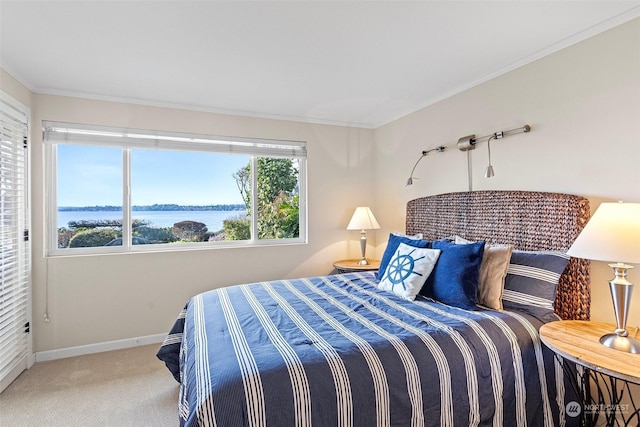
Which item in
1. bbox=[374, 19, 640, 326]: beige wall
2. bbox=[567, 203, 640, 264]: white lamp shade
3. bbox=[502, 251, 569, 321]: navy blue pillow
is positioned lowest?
bbox=[502, 251, 569, 321]: navy blue pillow

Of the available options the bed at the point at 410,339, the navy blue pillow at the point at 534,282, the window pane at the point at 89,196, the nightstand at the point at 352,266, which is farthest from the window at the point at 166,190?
the navy blue pillow at the point at 534,282

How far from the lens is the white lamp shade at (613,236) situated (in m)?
1.46

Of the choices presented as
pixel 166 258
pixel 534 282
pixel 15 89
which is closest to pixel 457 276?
pixel 534 282

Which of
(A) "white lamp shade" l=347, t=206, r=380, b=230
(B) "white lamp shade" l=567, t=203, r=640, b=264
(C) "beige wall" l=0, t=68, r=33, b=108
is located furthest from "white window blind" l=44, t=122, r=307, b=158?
(B) "white lamp shade" l=567, t=203, r=640, b=264

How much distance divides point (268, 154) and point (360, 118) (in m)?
1.19

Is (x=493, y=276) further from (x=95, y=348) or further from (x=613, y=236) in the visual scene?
(x=95, y=348)

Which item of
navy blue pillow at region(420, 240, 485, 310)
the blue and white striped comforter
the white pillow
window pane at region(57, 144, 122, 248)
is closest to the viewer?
the blue and white striped comforter

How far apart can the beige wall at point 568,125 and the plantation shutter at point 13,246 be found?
3.60m

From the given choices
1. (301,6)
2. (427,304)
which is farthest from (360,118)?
(427,304)

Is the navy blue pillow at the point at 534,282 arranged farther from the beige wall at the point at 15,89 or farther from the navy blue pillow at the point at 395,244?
the beige wall at the point at 15,89

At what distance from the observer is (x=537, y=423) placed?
1.74m

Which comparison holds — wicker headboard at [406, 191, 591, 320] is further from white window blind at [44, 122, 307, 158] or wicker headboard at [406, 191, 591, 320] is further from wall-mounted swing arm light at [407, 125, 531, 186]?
white window blind at [44, 122, 307, 158]

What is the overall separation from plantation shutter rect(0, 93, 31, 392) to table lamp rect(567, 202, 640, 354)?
3.71 m

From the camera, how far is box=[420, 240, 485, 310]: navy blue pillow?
208 cm
